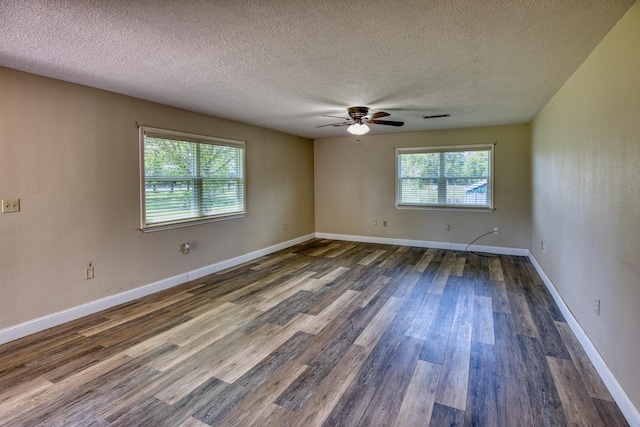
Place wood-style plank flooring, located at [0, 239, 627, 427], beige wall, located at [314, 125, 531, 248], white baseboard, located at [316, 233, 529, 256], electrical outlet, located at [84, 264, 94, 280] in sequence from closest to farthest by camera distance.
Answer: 1. wood-style plank flooring, located at [0, 239, 627, 427]
2. electrical outlet, located at [84, 264, 94, 280]
3. beige wall, located at [314, 125, 531, 248]
4. white baseboard, located at [316, 233, 529, 256]

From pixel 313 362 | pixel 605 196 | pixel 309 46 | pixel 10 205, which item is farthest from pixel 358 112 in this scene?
pixel 10 205

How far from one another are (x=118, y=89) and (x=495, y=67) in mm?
3678

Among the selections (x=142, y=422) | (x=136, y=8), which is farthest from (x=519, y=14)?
(x=142, y=422)

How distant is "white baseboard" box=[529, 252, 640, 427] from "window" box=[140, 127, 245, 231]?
437 cm

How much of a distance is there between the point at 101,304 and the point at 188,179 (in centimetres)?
181

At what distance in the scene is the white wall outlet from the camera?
281cm

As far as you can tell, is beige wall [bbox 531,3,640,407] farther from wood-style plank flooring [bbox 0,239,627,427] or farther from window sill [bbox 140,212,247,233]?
window sill [bbox 140,212,247,233]

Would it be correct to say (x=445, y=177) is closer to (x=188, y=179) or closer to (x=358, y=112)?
(x=358, y=112)

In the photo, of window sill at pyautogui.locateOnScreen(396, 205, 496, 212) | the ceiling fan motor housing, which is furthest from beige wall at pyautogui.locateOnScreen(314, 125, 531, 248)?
the ceiling fan motor housing

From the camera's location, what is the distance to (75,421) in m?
1.88

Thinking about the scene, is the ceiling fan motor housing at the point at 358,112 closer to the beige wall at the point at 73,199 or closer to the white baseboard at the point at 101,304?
the beige wall at the point at 73,199

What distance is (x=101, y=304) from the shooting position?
3.50 metres

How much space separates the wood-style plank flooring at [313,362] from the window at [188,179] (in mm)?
Answer: 1042

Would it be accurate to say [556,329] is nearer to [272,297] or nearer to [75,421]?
[272,297]
